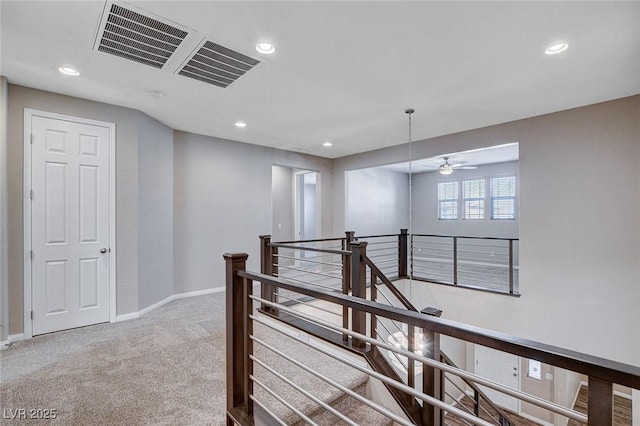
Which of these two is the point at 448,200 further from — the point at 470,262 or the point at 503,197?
the point at 470,262

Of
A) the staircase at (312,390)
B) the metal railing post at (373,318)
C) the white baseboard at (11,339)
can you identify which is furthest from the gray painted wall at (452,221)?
the white baseboard at (11,339)

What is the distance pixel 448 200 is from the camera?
8.99 metres

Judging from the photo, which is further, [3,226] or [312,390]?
[3,226]

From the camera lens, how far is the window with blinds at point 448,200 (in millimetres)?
8844

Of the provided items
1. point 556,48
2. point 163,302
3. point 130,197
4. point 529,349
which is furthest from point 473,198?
point 529,349

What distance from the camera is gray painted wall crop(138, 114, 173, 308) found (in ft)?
12.8

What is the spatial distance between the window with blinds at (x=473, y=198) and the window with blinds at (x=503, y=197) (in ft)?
0.93

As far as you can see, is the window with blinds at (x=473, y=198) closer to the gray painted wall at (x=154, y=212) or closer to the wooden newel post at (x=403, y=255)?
the wooden newel post at (x=403, y=255)

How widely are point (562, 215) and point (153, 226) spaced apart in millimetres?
5369

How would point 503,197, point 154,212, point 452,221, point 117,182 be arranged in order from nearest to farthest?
point 117,182
point 154,212
point 503,197
point 452,221

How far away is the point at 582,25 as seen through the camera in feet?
7.08

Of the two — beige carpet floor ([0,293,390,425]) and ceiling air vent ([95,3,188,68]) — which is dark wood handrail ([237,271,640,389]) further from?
ceiling air vent ([95,3,188,68])

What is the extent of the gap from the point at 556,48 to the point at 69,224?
506cm

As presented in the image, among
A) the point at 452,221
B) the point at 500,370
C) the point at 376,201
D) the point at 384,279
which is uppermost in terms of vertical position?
the point at 376,201
